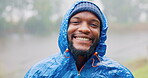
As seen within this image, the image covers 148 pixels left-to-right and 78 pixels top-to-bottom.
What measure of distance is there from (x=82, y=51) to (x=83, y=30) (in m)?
0.15

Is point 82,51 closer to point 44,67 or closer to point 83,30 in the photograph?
point 83,30

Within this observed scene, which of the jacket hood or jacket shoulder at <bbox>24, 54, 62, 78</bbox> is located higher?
the jacket hood

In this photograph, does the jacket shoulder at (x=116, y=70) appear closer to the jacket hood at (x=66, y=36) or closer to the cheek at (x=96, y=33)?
the jacket hood at (x=66, y=36)

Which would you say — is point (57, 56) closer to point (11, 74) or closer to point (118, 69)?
point (118, 69)

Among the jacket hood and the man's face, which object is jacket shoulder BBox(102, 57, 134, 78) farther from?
the man's face

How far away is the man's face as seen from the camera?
7.48 ft

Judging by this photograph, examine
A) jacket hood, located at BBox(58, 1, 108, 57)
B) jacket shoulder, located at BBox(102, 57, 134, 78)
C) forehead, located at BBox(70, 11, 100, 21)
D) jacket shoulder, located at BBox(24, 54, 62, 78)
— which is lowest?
jacket shoulder, located at BBox(102, 57, 134, 78)

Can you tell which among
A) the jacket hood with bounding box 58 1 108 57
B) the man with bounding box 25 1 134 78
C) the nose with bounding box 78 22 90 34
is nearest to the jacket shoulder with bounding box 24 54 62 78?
the man with bounding box 25 1 134 78

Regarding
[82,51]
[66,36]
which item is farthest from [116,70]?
[66,36]

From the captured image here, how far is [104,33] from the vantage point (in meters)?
2.42

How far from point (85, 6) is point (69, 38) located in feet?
0.89

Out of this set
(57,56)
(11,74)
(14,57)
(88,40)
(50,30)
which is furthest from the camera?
(50,30)

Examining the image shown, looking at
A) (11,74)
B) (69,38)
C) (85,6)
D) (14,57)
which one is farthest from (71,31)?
(14,57)

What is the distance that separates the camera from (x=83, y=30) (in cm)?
226
